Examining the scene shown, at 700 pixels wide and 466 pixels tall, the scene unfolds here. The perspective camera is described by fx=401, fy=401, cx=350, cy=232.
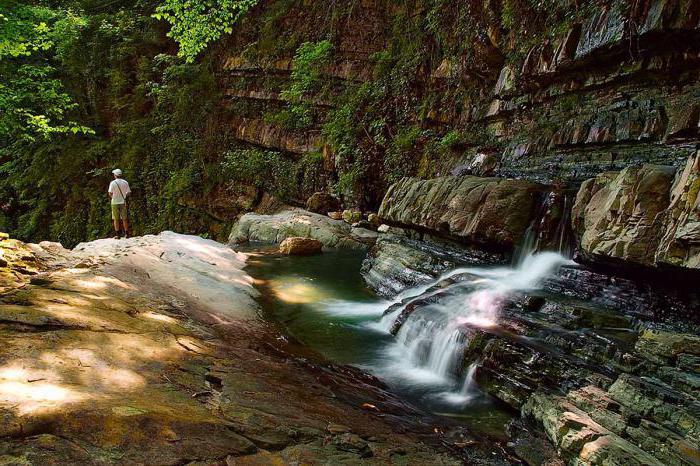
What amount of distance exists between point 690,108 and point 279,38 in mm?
16777

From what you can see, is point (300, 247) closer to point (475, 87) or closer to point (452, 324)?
point (452, 324)

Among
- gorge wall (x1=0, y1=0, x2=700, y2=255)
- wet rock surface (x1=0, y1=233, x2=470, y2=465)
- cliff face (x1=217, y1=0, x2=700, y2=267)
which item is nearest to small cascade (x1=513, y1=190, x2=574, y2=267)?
cliff face (x1=217, y1=0, x2=700, y2=267)

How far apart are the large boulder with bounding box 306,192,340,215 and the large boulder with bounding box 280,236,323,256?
12.6 ft

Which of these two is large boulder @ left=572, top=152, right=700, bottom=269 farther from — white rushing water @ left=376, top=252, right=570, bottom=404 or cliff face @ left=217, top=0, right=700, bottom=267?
white rushing water @ left=376, top=252, right=570, bottom=404

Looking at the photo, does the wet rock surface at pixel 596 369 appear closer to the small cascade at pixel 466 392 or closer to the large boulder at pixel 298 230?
the small cascade at pixel 466 392

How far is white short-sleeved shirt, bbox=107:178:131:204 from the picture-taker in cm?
911

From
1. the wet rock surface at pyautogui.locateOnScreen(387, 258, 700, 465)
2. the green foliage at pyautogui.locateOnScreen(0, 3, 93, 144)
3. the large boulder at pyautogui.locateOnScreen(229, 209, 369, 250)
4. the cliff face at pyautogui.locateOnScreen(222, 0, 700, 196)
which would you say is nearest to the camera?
the wet rock surface at pyautogui.locateOnScreen(387, 258, 700, 465)

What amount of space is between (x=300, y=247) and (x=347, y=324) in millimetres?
5019

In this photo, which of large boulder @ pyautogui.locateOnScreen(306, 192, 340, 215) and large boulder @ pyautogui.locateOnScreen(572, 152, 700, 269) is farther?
large boulder @ pyautogui.locateOnScreen(306, 192, 340, 215)

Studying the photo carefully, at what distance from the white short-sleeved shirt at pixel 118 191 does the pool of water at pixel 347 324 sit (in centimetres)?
325

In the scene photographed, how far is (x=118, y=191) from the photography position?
917cm

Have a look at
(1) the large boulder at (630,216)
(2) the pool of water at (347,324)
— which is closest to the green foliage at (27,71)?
(2) the pool of water at (347,324)

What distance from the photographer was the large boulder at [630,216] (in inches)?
162

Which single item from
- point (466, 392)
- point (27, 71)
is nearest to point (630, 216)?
point (466, 392)
